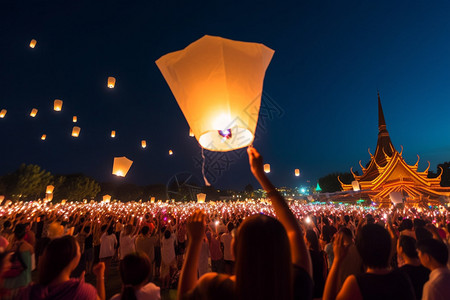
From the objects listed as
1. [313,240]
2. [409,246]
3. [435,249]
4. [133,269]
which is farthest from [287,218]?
[313,240]

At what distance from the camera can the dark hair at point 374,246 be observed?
163 centimetres

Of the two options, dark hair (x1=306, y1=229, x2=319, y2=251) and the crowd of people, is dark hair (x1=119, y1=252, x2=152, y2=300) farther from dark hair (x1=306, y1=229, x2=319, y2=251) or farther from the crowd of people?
dark hair (x1=306, y1=229, x2=319, y2=251)

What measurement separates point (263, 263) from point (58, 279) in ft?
5.52

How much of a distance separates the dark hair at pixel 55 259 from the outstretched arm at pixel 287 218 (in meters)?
1.63

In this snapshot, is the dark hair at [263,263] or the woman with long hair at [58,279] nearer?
the dark hair at [263,263]

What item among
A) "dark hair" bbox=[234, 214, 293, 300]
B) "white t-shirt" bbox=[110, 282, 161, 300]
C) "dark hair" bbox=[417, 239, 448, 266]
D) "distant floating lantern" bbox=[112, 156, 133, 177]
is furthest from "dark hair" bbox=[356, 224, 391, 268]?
"distant floating lantern" bbox=[112, 156, 133, 177]

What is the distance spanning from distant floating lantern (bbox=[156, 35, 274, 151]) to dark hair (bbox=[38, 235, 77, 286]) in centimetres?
139

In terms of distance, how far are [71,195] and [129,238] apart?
43.6 metres

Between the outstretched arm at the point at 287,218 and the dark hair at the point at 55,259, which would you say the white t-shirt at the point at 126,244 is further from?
the outstretched arm at the point at 287,218

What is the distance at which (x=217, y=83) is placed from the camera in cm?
179

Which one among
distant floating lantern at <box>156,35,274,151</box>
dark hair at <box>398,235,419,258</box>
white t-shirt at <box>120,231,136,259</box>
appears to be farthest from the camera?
white t-shirt at <box>120,231,136,259</box>

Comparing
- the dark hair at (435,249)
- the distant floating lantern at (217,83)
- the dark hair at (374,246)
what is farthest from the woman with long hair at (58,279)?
the dark hair at (435,249)

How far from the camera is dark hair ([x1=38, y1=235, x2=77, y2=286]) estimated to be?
1712 mm

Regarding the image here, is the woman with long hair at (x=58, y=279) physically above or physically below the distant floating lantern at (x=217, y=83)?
below
